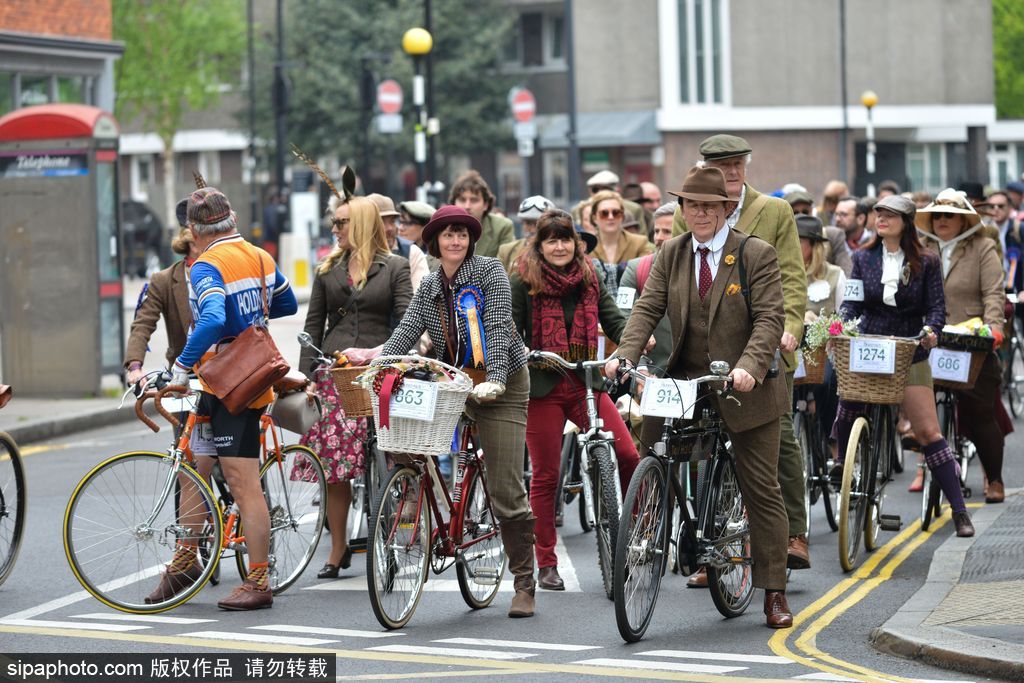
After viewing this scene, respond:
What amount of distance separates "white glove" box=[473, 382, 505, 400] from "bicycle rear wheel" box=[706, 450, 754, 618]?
3.38 ft

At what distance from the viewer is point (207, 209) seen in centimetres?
845

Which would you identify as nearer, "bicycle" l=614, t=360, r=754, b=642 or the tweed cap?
"bicycle" l=614, t=360, r=754, b=642

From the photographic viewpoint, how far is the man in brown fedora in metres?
7.92

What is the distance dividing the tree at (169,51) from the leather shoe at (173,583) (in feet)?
158

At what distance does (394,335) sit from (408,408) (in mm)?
576

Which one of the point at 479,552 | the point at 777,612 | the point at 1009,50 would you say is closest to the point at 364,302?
the point at 479,552

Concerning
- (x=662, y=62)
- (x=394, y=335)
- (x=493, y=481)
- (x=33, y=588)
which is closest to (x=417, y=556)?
(x=493, y=481)

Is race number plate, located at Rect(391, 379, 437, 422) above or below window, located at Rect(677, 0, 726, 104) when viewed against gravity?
below

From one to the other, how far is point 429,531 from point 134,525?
139 centimetres

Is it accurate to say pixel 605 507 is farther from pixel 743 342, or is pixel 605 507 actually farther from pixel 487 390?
pixel 743 342

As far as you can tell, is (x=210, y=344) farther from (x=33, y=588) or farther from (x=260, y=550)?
(x=33, y=588)

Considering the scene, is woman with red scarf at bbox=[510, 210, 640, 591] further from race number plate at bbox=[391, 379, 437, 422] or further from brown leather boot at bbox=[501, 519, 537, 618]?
race number plate at bbox=[391, 379, 437, 422]

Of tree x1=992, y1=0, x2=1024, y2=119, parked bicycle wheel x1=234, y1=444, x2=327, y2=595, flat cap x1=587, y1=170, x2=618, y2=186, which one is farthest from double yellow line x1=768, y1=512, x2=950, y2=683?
tree x1=992, y1=0, x2=1024, y2=119

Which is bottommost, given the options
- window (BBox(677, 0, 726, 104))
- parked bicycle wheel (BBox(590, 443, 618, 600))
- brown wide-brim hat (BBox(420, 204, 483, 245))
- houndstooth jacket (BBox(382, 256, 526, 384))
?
parked bicycle wheel (BBox(590, 443, 618, 600))
